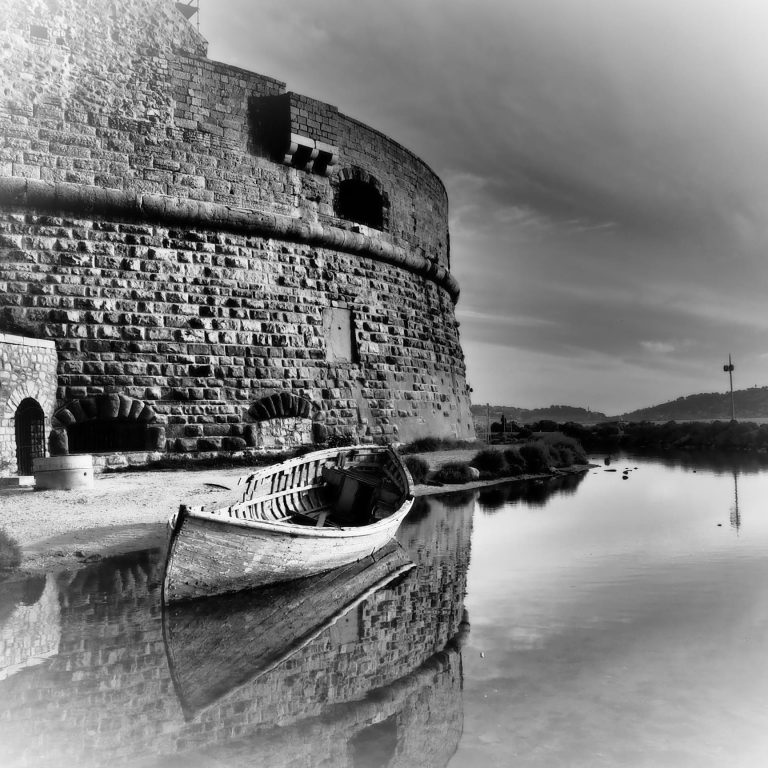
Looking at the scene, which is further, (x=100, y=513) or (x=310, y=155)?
(x=310, y=155)

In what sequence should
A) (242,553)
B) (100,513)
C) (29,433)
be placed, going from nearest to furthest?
(242,553)
(100,513)
(29,433)

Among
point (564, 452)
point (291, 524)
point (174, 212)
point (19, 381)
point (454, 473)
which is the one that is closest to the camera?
point (291, 524)

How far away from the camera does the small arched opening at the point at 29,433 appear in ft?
30.5

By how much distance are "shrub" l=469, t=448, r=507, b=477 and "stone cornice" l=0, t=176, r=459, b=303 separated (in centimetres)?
437

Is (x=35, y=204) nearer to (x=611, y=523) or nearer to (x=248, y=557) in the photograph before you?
(x=248, y=557)

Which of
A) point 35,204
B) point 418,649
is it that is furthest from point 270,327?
point 418,649

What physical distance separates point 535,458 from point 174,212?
966cm

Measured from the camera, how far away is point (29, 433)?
9.35 m

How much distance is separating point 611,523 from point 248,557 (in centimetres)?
607

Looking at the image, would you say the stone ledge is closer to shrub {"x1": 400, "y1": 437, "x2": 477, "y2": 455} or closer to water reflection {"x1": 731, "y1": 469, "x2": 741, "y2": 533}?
shrub {"x1": 400, "y1": 437, "x2": 477, "y2": 455}

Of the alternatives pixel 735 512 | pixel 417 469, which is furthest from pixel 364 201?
pixel 735 512

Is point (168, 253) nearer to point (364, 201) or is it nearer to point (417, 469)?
point (364, 201)

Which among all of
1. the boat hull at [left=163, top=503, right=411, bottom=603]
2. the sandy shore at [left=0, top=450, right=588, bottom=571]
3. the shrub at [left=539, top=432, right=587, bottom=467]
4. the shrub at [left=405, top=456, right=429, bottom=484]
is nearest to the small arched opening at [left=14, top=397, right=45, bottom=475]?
the sandy shore at [left=0, top=450, right=588, bottom=571]

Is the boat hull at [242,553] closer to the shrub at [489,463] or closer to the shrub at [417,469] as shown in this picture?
the shrub at [417,469]
